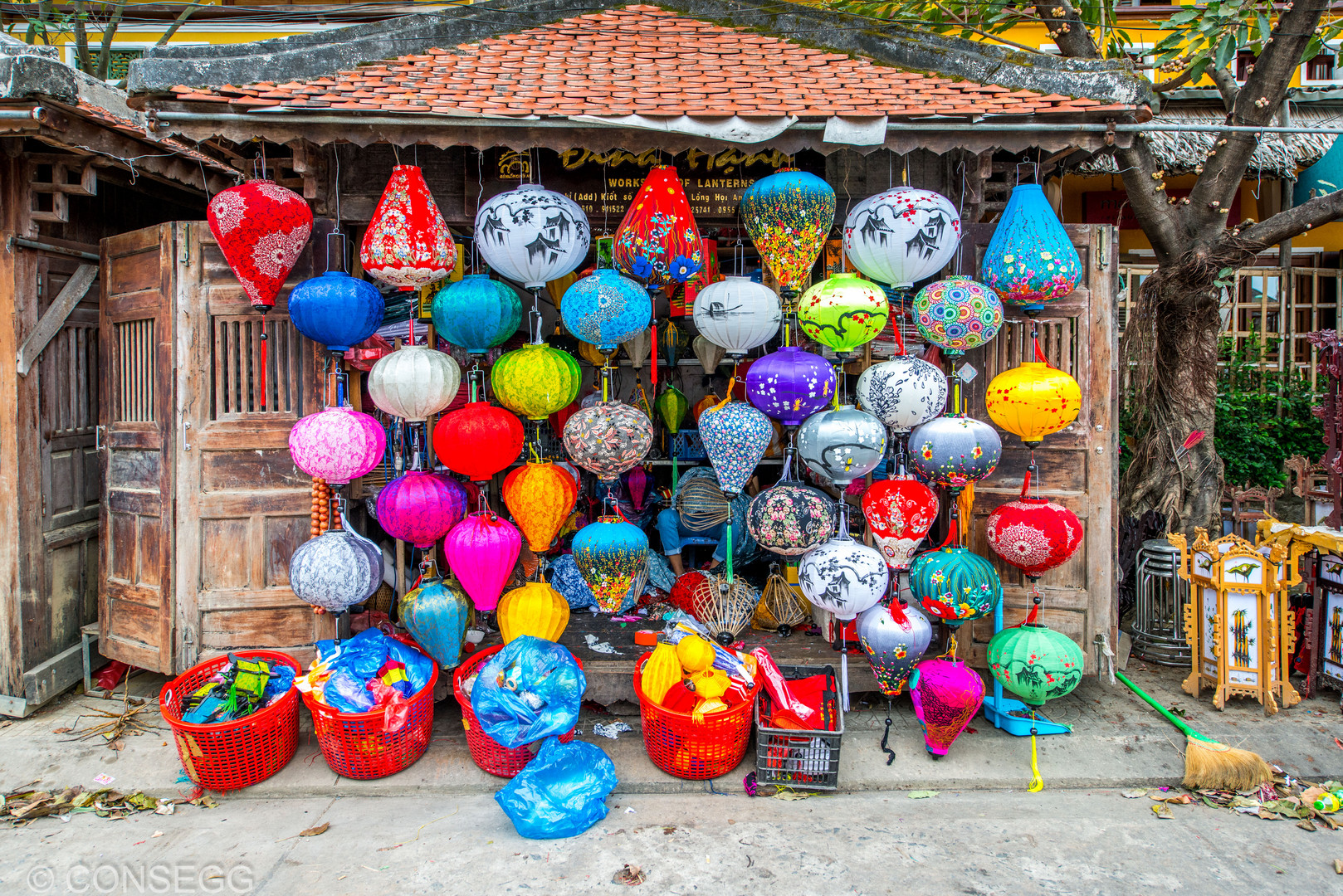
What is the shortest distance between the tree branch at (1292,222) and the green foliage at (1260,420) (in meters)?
3.15

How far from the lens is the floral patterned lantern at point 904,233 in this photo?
161 inches

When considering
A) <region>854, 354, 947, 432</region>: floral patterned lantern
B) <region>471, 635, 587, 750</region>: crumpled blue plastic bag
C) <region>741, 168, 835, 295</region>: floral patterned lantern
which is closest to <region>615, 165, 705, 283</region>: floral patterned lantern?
<region>741, 168, 835, 295</region>: floral patterned lantern

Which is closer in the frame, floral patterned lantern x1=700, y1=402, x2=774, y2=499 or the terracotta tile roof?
the terracotta tile roof

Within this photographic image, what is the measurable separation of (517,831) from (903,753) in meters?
2.12

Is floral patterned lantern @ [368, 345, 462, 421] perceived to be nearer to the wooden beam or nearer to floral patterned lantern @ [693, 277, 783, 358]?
floral patterned lantern @ [693, 277, 783, 358]

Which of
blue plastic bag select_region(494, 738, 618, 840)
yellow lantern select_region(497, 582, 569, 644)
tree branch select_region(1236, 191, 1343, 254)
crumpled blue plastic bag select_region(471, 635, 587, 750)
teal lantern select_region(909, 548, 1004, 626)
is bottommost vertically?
blue plastic bag select_region(494, 738, 618, 840)

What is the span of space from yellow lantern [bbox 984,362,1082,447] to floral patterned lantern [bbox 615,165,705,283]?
6.18 ft

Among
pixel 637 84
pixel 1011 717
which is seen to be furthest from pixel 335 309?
pixel 1011 717

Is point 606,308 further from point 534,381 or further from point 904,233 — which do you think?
point 904,233

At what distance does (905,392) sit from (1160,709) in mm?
2528

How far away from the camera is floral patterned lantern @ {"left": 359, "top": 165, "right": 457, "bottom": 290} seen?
4.13 meters

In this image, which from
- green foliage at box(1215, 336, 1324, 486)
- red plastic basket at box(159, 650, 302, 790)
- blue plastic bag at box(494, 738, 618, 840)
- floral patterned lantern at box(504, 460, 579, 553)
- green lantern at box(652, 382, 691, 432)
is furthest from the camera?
green foliage at box(1215, 336, 1324, 486)

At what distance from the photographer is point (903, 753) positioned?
13.9ft

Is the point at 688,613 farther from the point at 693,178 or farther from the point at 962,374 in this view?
the point at 693,178
